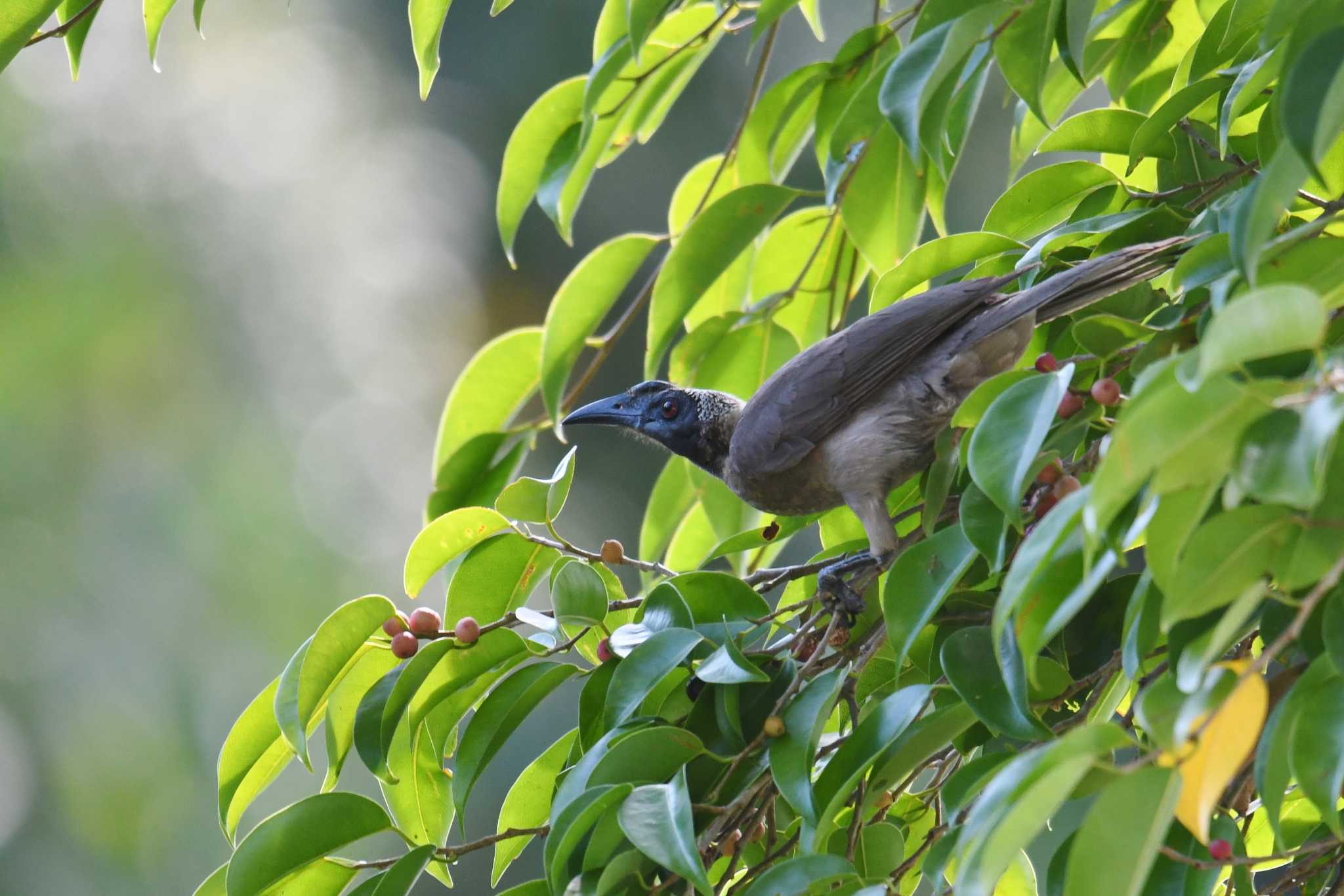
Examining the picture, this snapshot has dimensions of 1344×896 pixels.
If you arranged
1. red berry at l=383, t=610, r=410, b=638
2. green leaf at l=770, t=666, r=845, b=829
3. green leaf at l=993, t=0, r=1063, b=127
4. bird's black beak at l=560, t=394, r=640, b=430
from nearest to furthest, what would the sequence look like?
1. green leaf at l=770, t=666, r=845, b=829
2. green leaf at l=993, t=0, r=1063, b=127
3. red berry at l=383, t=610, r=410, b=638
4. bird's black beak at l=560, t=394, r=640, b=430

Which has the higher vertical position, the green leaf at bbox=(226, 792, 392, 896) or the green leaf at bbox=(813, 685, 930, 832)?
the green leaf at bbox=(226, 792, 392, 896)

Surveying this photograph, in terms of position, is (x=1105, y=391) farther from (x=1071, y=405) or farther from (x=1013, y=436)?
(x=1013, y=436)

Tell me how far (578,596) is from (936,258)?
85 cm

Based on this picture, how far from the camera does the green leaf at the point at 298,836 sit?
1.89 metres

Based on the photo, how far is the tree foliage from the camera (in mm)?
1120

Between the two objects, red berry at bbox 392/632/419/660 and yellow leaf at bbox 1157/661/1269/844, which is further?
red berry at bbox 392/632/419/660

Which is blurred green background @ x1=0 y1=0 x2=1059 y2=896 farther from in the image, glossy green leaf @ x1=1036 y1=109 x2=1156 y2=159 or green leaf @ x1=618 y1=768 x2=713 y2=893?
green leaf @ x1=618 y1=768 x2=713 y2=893

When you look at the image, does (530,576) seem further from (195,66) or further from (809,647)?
(195,66)

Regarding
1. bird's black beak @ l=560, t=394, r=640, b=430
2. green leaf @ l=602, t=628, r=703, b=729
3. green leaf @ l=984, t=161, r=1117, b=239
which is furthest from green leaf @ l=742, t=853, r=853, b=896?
bird's black beak @ l=560, t=394, r=640, b=430

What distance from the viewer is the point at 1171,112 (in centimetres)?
200

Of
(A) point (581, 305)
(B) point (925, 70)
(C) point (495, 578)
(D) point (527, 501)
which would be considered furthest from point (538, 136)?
(B) point (925, 70)

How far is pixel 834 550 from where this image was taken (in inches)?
95.7

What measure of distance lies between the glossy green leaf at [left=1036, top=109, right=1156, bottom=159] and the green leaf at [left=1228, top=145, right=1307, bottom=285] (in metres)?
1.04

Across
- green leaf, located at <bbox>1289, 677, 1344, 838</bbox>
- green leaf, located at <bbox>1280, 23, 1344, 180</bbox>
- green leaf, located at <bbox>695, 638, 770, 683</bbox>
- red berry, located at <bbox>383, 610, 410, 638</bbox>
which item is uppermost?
green leaf, located at <bbox>1280, 23, 1344, 180</bbox>
